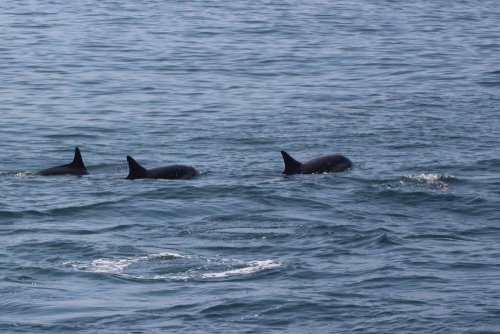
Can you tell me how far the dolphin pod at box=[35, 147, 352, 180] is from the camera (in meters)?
28.0

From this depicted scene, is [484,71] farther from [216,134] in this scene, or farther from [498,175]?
[498,175]

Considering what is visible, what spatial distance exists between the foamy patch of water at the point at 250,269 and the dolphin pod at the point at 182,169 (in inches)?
268

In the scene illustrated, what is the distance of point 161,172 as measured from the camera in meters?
28.1

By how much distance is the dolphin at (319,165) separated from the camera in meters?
28.3

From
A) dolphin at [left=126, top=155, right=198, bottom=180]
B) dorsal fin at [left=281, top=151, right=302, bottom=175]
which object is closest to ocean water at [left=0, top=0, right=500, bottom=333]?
dorsal fin at [left=281, top=151, right=302, bottom=175]

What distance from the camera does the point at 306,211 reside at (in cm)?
2500

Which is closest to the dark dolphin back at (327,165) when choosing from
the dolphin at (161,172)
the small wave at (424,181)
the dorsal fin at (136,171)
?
the small wave at (424,181)

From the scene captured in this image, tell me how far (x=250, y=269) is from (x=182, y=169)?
777cm

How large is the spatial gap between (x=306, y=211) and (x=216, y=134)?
349 inches

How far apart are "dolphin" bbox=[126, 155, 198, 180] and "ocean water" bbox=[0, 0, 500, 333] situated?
368 millimetres

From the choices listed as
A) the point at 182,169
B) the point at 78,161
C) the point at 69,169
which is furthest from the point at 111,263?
the point at 69,169

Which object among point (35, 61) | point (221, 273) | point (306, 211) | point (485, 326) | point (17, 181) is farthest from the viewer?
point (35, 61)

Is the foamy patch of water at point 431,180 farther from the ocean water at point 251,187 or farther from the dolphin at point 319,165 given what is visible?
the dolphin at point 319,165

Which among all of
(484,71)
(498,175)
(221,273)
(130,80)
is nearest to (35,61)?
(130,80)
